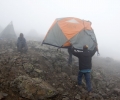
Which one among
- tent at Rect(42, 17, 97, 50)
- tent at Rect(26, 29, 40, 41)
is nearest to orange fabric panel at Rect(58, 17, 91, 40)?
tent at Rect(42, 17, 97, 50)

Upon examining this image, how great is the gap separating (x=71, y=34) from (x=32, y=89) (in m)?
4.39

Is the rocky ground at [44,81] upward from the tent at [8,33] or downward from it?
downward

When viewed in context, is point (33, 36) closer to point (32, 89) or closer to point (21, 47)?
point (21, 47)

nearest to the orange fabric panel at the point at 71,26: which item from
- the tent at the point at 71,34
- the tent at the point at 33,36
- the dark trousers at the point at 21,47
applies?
the tent at the point at 71,34

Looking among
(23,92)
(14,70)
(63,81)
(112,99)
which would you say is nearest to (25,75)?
(14,70)

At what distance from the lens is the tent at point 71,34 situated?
31.4ft

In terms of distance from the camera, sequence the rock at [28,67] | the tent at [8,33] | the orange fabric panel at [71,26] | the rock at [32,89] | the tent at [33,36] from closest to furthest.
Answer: the rock at [32,89], the rock at [28,67], the orange fabric panel at [71,26], the tent at [8,33], the tent at [33,36]

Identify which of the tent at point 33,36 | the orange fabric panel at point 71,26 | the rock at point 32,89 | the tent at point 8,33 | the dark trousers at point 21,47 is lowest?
the rock at point 32,89

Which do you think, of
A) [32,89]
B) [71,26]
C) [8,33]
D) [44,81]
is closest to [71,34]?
[71,26]

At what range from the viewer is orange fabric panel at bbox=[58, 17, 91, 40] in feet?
32.1

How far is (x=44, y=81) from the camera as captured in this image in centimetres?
778

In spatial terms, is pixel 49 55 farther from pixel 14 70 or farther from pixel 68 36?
pixel 14 70

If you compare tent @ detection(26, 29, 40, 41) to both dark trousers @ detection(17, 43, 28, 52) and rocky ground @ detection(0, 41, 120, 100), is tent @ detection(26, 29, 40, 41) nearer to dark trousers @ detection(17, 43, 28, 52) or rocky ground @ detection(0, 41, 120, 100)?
dark trousers @ detection(17, 43, 28, 52)

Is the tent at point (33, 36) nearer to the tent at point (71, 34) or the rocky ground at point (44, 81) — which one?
the tent at point (71, 34)
